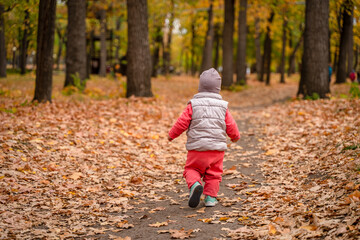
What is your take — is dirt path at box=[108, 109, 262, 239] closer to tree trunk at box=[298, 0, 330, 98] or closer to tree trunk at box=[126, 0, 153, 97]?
tree trunk at box=[126, 0, 153, 97]

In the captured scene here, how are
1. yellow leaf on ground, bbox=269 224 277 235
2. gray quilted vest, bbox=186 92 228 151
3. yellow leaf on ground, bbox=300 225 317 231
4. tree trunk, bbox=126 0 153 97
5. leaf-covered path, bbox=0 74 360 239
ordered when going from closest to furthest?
yellow leaf on ground, bbox=300 225 317 231
yellow leaf on ground, bbox=269 224 277 235
leaf-covered path, bbox=0 74 360 239
gray quilted vest, bbox=186 92 228 151
tree trunk, bbox=126 0 153 97

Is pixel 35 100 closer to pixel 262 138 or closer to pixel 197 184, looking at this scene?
pixel 262 138

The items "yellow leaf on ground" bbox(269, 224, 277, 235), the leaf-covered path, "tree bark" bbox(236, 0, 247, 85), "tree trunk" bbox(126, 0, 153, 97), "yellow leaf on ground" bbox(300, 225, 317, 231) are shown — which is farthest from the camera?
"tree bark" bbox(236, 0, 247, 85)

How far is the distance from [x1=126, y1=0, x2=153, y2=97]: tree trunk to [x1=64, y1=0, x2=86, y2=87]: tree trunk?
2818 millimetres

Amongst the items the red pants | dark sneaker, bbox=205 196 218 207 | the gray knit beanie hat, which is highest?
the gray knit beanie hat

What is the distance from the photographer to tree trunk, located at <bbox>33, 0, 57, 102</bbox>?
9633mm

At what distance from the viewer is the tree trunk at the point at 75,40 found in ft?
47.4

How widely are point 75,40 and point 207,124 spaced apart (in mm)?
11216

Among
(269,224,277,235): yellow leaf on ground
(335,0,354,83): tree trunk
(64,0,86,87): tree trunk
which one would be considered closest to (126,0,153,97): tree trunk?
(64,0,86,87): tree trunk

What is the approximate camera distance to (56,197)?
17.2ft

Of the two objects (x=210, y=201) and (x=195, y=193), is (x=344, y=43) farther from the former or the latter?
(x=195, y=193)

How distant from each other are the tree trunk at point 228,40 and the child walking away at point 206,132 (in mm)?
16664

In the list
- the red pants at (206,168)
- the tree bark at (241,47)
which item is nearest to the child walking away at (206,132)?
the red pants at (206,168)

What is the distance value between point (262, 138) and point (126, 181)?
13.9 feet
